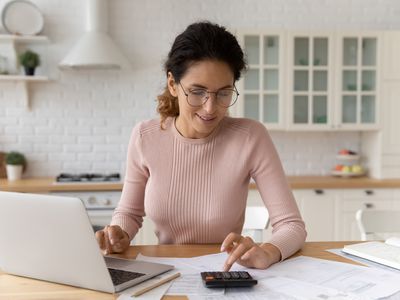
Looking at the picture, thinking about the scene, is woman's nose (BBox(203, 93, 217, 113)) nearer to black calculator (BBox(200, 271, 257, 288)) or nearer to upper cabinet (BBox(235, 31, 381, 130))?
black calculator (BBox(200, 271, 257, 288))

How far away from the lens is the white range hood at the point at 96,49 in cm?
378

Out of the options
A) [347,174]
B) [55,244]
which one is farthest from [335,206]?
[55,244]

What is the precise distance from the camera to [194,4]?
4188 mm

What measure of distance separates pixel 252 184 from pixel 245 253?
7.89 ft

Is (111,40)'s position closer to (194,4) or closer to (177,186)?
(194,4)

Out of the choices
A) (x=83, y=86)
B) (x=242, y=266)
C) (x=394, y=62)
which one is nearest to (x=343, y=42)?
(x=394, y=62)

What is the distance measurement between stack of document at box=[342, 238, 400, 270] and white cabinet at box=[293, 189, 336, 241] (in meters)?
2.16

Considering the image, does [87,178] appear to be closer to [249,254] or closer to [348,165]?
[348,165]

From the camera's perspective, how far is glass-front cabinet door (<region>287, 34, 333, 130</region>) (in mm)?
3965

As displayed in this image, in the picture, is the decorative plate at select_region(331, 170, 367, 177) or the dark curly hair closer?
the dark curly hair

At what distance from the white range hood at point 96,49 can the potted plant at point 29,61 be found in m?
0.21

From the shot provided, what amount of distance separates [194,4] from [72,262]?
10.9 ft

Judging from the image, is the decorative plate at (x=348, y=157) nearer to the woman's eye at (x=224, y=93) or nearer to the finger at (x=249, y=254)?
the woman's eye at (x=224, y=93)

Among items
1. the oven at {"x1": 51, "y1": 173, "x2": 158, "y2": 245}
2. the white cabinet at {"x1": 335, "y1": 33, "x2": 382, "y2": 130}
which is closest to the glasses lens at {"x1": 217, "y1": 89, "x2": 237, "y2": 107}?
the oven at {"x1": 51, "y1": 173, "x2": 158, "y2": 245}
